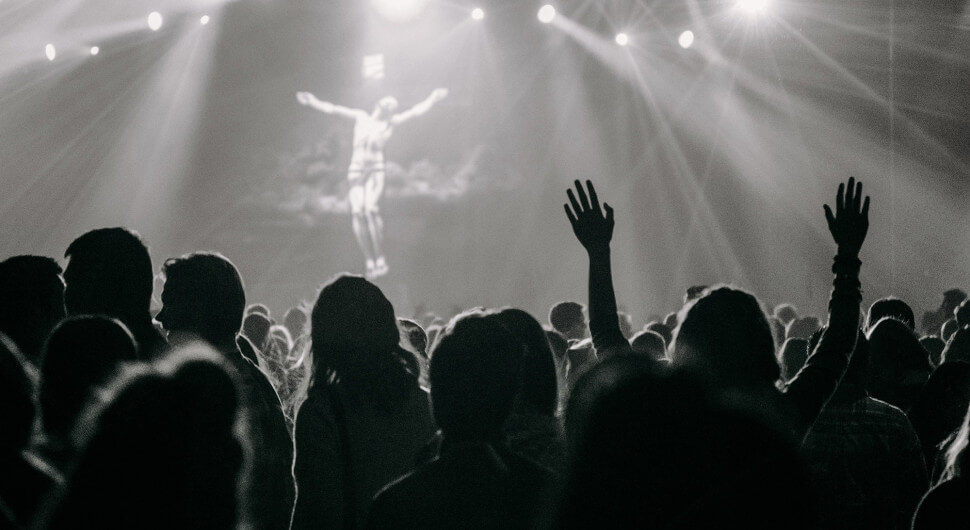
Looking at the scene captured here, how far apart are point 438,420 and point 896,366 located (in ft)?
8.66

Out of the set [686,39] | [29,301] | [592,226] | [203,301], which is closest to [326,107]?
[686,39]

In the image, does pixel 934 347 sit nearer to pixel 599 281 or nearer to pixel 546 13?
pixel 599 281

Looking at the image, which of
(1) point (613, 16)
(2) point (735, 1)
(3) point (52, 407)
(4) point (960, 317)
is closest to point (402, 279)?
(1) point (613, 16)

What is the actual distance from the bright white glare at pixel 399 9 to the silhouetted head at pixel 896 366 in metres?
13.7

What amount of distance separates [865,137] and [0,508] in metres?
14.4

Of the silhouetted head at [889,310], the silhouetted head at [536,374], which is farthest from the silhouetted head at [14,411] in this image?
the silhouetted head at [889,310]

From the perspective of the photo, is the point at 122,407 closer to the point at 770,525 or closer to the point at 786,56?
the point at 770,525

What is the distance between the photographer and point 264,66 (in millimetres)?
16656

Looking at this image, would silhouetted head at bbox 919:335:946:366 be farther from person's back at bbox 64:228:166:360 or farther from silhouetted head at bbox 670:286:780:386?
person's back at bbox 64:228:166:360

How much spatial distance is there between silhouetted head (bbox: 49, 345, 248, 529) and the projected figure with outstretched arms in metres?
14.7

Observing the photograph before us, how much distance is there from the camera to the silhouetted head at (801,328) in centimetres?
587

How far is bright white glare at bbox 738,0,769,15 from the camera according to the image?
12603mm

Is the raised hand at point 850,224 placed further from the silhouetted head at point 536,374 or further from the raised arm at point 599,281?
the silhouetted head at point 536,374

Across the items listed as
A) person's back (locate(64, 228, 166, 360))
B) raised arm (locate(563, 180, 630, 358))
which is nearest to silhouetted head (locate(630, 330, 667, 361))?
raised arm (locate(563, 180, 630, 358))
